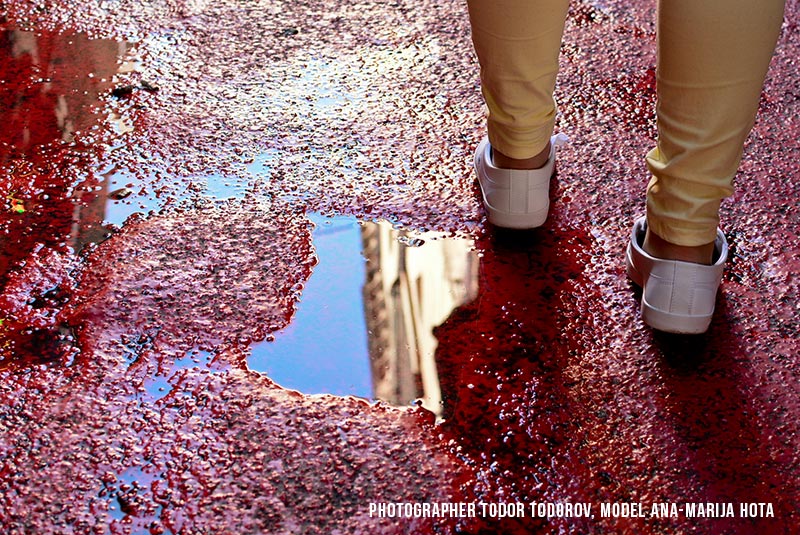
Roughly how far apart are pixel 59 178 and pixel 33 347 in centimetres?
46

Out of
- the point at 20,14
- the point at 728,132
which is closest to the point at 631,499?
the point at 728,132

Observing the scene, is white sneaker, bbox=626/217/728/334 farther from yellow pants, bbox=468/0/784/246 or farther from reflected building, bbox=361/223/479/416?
reflected building, bbox=361/223/479/416

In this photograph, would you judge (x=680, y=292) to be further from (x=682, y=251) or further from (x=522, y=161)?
(x=522, y=161)

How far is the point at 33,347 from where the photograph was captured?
1.32 m

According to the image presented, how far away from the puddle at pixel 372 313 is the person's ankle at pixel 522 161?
15 cm

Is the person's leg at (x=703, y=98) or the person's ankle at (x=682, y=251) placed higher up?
the person's leg at (x=703, y=98)

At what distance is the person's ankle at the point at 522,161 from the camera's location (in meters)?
1.44

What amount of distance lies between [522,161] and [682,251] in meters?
0.31

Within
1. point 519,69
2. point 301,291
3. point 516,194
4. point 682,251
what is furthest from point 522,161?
point 301,291

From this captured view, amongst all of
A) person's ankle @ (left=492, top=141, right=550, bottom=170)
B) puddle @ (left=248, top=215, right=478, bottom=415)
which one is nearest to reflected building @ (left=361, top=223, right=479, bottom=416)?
puddle @ (left=248, top=215, right=478, bottom=415)

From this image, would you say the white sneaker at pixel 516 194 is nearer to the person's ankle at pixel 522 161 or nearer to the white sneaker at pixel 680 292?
the person's ankle at pixel 522 161

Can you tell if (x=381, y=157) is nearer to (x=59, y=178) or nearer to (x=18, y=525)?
(x=59, y=178)

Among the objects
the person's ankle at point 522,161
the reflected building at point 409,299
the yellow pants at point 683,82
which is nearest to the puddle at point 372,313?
the reflected building at point 409,299

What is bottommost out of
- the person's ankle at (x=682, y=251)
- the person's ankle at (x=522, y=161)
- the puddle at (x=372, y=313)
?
the puddle at (x=372, y=313)
